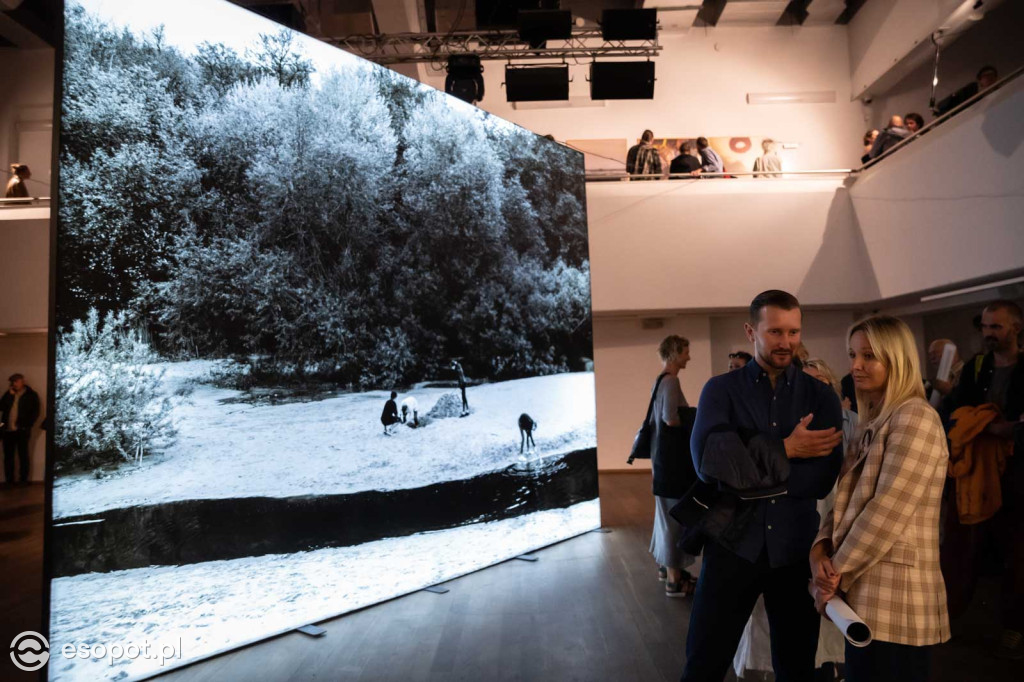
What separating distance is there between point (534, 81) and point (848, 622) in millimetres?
7865

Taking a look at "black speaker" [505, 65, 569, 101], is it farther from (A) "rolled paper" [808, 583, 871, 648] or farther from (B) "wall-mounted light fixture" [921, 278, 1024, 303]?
(A) "rolled paper" [808, 583, 871, 648]

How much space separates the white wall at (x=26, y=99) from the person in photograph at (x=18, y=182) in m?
0.29

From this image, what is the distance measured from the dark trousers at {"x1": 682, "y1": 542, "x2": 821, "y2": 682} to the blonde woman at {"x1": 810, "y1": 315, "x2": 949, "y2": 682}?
201mm

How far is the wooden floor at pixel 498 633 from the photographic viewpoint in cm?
354

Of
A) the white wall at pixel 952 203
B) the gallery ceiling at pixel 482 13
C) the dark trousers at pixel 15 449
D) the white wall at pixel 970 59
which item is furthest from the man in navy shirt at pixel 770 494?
the white wall at pixel 970 59

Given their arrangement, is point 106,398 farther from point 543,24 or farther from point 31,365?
point 543,24

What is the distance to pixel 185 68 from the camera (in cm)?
382

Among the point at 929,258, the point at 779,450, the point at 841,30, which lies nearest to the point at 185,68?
the point at 779,450

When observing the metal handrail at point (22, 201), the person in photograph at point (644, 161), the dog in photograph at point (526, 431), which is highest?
the person in photograph at point (644, 161)

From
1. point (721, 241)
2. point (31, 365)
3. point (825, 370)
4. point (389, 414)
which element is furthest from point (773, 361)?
point (721, 241)

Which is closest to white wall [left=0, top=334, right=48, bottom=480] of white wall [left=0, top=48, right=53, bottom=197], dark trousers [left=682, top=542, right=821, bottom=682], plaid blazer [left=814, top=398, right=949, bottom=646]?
white wall [left=0, top=48, right=53, bottom=197]

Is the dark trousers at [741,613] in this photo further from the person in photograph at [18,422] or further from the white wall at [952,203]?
the white wall at [952,203]

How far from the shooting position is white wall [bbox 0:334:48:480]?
12.0ft

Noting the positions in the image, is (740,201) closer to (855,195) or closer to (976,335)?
(855,195)
